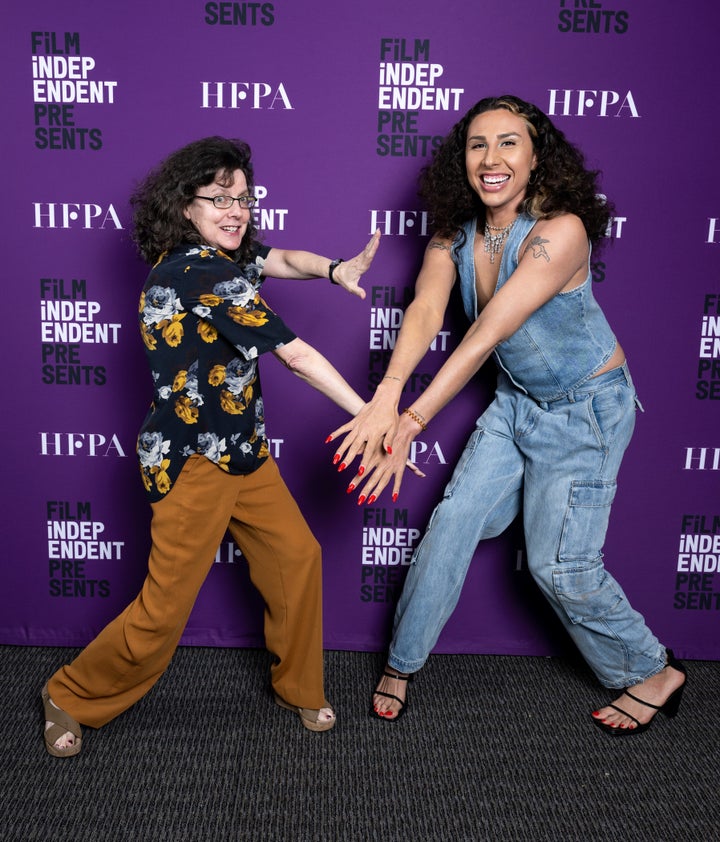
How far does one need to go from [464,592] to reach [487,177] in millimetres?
1301

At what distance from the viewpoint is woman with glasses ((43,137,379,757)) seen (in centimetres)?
189

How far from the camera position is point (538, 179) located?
215cm

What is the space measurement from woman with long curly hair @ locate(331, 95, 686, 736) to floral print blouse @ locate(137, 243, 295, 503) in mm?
278

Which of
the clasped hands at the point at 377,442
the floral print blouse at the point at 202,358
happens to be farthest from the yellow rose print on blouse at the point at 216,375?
the clasped hands at the point at 377,442

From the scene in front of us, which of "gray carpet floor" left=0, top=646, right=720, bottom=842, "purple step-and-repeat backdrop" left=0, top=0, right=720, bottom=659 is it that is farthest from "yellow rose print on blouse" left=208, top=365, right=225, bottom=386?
"gray carpet floor" left=0, top=646, right=720, bottom=842

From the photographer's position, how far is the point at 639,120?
241 cm

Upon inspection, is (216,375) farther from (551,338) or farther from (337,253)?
(551,338)

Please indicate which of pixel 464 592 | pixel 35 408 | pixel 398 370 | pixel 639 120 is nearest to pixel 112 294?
pixel 35 408

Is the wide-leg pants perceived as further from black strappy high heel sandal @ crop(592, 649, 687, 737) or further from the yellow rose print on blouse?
black strappy high heel sandal @ crop(592, 649, 687, 737)

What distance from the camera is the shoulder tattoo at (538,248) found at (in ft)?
6.70

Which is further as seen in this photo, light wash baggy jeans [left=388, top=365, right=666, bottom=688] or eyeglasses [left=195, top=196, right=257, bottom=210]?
light wash baggy jeans [left=388, top=365, right=666, bottom=688]

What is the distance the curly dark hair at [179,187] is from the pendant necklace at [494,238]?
67 centimetres

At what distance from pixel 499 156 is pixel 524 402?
649 millimetres

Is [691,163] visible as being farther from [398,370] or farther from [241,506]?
[241,506]
